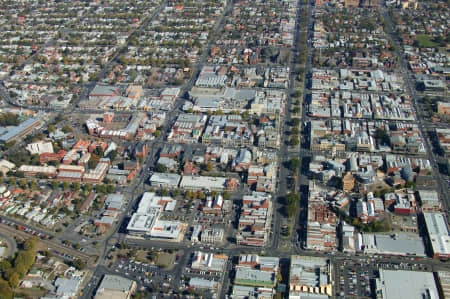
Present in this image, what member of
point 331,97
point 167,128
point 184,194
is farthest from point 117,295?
point 331,97

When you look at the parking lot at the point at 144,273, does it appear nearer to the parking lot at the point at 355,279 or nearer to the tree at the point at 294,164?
the parking lot at the point at 355,279

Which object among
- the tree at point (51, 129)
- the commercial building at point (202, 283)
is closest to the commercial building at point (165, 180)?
the commercial building at point (202, 283)

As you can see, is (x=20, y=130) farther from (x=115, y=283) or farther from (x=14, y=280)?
(x=115, y=283)

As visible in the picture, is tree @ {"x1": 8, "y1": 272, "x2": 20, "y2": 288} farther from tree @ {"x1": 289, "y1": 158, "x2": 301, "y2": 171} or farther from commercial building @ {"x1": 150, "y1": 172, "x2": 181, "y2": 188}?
tree @ {"x1": 289, "y1": 158, "x2": 301, "y2": 171}

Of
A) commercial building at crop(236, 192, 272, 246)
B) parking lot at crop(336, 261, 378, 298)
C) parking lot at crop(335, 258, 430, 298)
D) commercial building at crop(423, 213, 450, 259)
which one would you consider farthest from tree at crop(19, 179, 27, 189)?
commercial building at crop(423, 213, 450, 259)

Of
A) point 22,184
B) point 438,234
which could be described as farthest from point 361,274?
point 22,184

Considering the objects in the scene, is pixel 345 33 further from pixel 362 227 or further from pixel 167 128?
pixel 362 227
